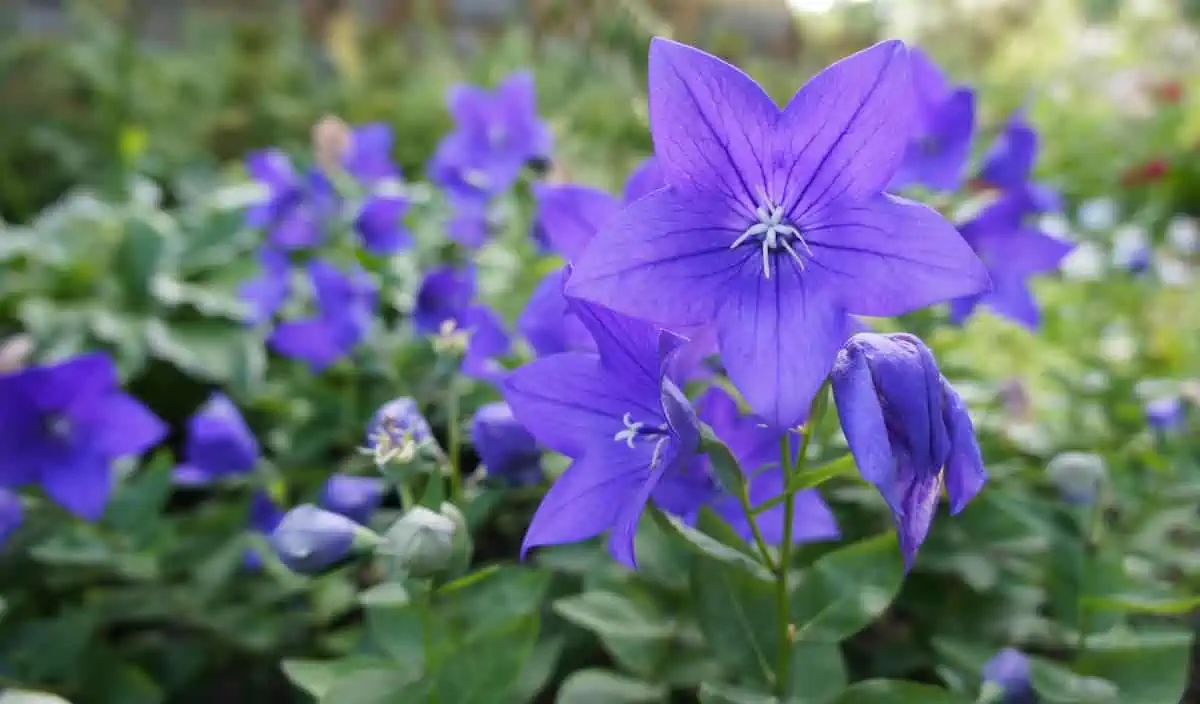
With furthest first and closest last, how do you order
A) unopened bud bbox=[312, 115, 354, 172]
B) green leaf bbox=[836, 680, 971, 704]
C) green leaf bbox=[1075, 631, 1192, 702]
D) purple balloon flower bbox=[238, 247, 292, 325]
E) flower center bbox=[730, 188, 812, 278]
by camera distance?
unopened bud bbox=[312, 115, 354, 172]
purple balloon flower bbox=[238, 247, 292, 325]
green leaf bbox=[1075, 631, 1192, 702]
green leaf bbox=[836, 680, 971, 704]
flower center bbox=[730, 188, 812, 278]

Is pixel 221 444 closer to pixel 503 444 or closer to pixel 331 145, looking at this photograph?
pixel 503 444

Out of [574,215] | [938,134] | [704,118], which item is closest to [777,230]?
[704,118]

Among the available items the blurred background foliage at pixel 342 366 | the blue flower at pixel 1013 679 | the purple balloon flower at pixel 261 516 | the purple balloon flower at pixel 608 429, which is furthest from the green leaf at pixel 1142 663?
the purple balloon flower at pixel 261 516

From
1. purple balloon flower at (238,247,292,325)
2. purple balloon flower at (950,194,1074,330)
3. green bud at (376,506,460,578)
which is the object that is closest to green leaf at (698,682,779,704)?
green bud at (376,506,460,578)

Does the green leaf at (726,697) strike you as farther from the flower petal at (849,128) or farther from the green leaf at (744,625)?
the flower petal at (849,128)

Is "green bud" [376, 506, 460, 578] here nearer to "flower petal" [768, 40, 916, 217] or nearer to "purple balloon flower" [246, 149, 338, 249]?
"flower petal" [768, 40, 916, 217]

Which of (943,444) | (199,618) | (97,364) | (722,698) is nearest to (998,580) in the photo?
(722,698)
